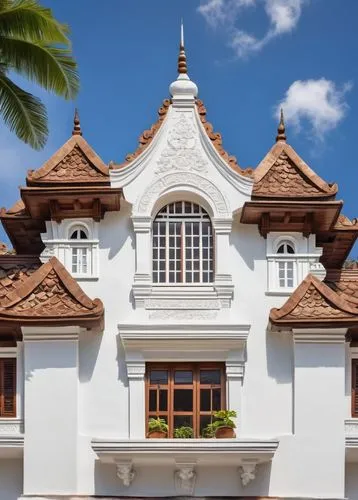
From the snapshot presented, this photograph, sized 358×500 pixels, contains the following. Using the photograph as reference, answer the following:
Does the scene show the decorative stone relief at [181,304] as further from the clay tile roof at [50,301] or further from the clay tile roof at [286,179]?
the clay tile roof at [286,179]

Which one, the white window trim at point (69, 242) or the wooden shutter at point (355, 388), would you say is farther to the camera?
the white window trim at point (69, 242)

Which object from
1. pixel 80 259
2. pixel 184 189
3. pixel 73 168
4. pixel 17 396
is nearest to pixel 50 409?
pixel 17 396

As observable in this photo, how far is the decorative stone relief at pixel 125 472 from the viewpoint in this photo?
1873 cm

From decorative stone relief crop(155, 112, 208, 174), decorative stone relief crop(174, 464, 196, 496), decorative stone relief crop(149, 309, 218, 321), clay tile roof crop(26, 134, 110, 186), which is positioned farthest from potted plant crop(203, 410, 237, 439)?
clay tile roof crop(26, 134, 110, 186)

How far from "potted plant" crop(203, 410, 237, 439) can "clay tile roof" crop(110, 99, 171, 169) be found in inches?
213

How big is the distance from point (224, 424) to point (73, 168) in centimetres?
610

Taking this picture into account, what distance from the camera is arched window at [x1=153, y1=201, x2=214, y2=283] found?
20359 mm

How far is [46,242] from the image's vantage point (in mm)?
20297

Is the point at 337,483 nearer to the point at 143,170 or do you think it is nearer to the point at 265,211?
the point at 265,211

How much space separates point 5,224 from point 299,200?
20.4ft

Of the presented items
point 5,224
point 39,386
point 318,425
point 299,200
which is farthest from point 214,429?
point 5,224

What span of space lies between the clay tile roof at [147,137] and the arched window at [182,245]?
1.25 metres

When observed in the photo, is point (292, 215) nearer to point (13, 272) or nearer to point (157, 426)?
point (157, 426)

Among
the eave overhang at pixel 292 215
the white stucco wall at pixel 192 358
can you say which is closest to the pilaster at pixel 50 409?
the white stucco wall at pixel 192 358
